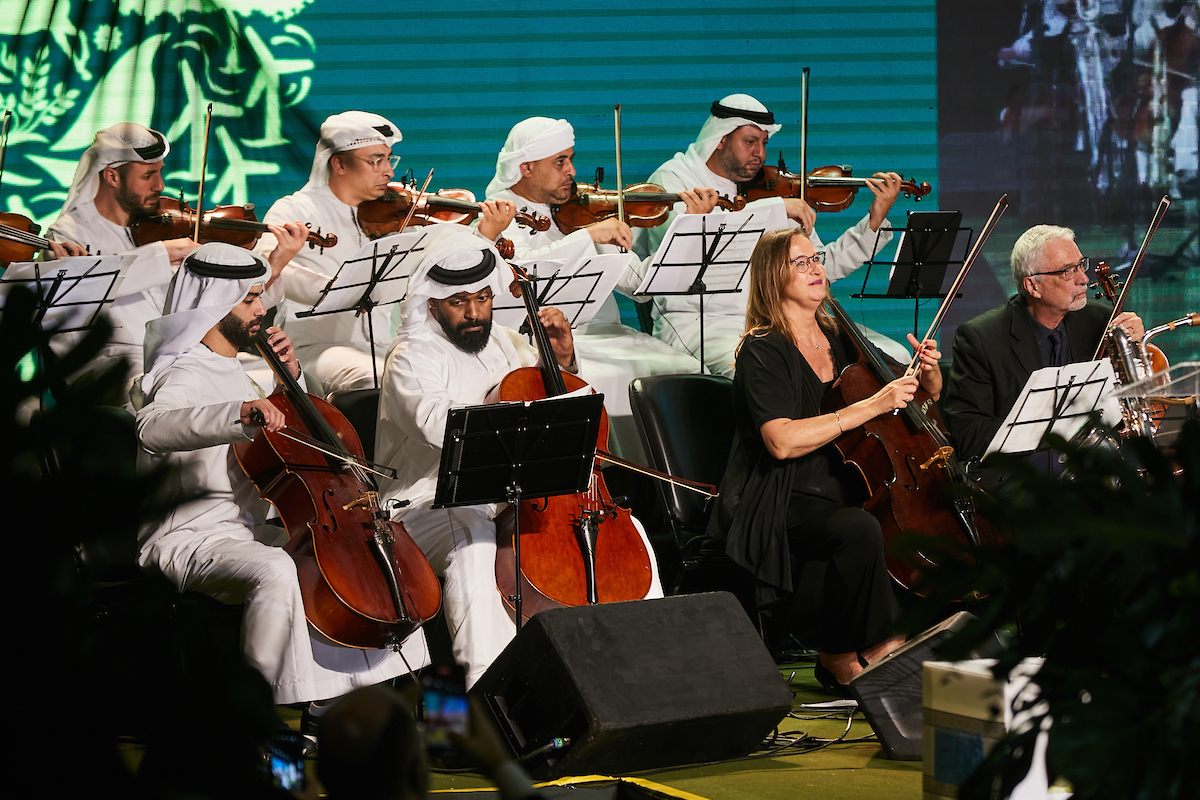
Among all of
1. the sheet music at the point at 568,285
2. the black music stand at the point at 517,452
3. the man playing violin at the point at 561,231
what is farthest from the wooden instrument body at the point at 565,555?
the man playing violin at the point at 561,231

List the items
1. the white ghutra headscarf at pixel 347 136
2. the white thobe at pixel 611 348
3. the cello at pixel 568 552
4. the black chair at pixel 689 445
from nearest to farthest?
1. the cello at pixel 568 552
2. the black chair at pixel 689 445
3. the white thobe at pixel 611 348
4. the white ghutra headscarf at pixel 347 136

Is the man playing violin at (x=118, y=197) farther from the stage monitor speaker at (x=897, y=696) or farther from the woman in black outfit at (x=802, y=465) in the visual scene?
the stage monitor speaker at (x=897, y=696)

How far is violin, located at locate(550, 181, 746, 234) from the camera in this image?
592 cm

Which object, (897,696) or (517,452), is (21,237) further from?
(897,696)

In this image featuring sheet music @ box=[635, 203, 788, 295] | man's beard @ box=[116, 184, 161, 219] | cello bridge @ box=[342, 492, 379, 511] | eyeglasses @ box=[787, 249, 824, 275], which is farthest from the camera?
man's beard @ box=[116, 184, 161, 219]

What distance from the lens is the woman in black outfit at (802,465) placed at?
367 cm

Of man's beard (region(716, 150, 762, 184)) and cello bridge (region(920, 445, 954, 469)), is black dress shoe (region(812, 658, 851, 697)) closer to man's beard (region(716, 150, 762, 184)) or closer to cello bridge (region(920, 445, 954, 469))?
cello bridge (region(920, 445, 954, 469))

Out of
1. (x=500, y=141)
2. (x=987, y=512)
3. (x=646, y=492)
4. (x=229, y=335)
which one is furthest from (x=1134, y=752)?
(x=500, y=141)

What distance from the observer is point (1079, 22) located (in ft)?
23.0

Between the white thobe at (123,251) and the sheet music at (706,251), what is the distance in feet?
6.34

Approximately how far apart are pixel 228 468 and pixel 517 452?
1017 mm

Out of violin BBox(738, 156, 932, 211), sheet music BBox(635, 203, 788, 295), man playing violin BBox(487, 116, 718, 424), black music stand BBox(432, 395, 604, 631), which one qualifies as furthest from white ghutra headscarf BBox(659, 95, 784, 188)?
black music stand BBox(432, 395, 604, 631)

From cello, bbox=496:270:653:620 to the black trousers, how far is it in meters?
0.54

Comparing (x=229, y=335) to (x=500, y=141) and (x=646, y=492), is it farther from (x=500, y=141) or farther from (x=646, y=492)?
(x=500, y=141)
